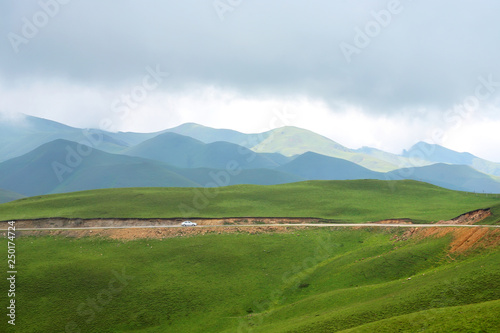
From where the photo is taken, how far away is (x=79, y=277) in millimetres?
76625

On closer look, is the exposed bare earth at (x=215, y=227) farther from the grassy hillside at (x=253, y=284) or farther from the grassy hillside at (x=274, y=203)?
the grassy hillside at (x=274, y=203)

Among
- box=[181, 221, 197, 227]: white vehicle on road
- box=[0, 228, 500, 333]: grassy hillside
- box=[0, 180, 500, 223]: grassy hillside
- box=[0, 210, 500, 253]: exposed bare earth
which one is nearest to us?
box=[0, 228, 500, 333]: grassy hillside

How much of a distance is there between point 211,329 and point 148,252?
29959 millimetres

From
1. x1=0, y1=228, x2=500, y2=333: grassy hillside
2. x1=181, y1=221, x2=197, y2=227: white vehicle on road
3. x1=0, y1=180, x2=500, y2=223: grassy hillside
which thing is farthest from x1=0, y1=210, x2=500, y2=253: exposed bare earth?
x1=0, y1=180, x2=500, y2=223: grassy hillside

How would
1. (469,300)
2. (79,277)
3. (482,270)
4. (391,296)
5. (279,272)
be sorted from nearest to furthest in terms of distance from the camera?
(469,300)
(482,270)
(391,296)
(79,277)
(279,272)

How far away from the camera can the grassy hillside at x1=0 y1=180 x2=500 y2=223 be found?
388 feet

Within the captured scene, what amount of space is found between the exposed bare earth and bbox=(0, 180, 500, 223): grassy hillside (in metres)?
5.78

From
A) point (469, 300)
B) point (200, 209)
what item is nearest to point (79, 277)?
point (200, 209)

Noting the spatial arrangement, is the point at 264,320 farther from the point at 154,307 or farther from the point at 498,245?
the point at 498,245

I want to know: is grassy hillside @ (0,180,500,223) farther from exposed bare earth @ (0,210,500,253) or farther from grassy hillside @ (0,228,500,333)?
grassy hillside @ (0,228,500,333)

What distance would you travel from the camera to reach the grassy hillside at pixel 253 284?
48719 mm

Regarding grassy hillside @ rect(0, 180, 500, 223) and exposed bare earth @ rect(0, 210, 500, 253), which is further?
grassy hillside @ rect(0, 180, 500, 223)

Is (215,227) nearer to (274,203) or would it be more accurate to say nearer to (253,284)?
(253,284)

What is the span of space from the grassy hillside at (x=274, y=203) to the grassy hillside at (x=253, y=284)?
79.5ft
